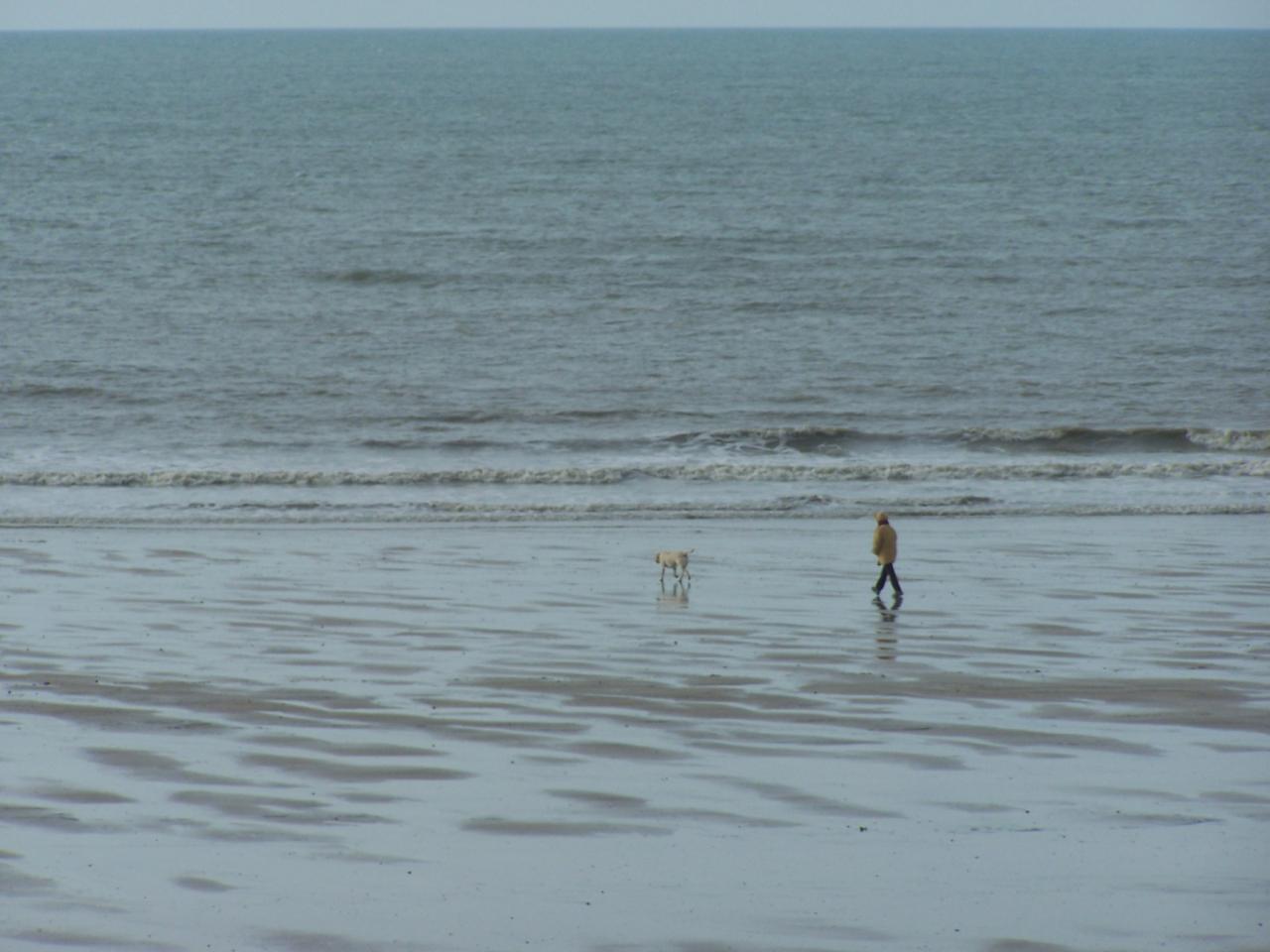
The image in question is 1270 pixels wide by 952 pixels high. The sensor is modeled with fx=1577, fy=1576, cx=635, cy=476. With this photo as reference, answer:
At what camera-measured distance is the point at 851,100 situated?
118 m

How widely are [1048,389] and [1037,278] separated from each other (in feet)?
43.5

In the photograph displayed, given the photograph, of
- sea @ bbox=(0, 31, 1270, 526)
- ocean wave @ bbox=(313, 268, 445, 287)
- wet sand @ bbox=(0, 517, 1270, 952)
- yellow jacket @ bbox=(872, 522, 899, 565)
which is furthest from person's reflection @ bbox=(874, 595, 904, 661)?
ocean wave @ bbox=(313, 268, 445, 287)

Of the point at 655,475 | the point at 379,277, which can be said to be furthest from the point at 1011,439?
the point at 379,277

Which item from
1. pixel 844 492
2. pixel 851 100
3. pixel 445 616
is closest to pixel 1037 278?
pixel 844 492

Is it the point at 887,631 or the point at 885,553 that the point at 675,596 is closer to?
the point at 885,553

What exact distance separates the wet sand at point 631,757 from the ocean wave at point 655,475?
757 cm

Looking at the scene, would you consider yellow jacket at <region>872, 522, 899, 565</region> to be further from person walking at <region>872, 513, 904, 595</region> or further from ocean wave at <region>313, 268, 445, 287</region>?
ocean wave at <region>313, 268, 445, 287</region>

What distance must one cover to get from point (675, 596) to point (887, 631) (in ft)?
9.51

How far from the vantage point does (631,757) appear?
11.8 metres

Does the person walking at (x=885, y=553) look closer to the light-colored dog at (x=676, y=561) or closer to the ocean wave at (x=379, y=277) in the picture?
the light-colored dog at (x=676, y=561)

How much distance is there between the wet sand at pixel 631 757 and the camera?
884 centimetres

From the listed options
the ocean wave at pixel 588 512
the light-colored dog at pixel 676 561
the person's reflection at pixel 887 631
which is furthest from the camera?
the ocean wave at pixel 588 512

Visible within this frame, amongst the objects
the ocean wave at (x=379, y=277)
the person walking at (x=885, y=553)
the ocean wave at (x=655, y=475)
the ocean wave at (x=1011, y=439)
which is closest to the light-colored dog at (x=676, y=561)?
the person walking at (x=885, y=553)

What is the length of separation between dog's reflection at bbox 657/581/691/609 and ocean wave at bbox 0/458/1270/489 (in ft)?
30.1
